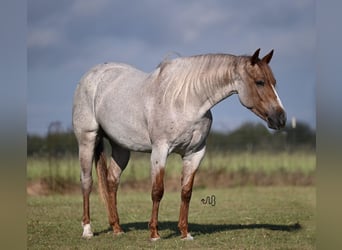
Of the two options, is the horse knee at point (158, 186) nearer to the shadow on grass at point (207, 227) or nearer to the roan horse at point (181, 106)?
the roan horse at point (181, 106)

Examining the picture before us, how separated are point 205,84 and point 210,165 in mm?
5932

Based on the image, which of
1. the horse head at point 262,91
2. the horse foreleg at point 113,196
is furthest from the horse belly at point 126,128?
the horse head at point 262,91

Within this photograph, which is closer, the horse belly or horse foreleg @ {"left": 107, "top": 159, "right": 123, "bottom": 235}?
the horse belly

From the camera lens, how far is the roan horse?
16.1 ft

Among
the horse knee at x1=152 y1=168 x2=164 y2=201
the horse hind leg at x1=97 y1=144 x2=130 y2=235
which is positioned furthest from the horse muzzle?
the horse hind leg at x1=97 y1=144 x2=130 y2=235

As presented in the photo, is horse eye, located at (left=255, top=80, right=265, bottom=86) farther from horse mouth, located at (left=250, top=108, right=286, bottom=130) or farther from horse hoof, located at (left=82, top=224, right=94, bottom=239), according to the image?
horse hoof, located at (left=82, top=224, right=94, bottom=239)

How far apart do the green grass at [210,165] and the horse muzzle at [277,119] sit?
4.78m

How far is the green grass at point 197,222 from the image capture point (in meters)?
5.12

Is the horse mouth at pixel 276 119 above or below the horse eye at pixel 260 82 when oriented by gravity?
below

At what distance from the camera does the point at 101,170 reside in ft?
19.8

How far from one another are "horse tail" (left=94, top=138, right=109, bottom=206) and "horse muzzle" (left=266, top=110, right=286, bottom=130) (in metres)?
2.12


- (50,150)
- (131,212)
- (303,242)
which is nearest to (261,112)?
(303,242)

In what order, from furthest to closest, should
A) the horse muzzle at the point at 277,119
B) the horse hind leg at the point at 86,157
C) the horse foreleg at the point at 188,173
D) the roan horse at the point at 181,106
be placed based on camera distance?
the horse hind leg at the point at 86,157 < the horse foreleg at the point at 188,173 < the roan horse at the point at 181,106 < the horse muzzle at the point at 277,119

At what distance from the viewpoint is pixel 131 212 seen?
7641 mm
